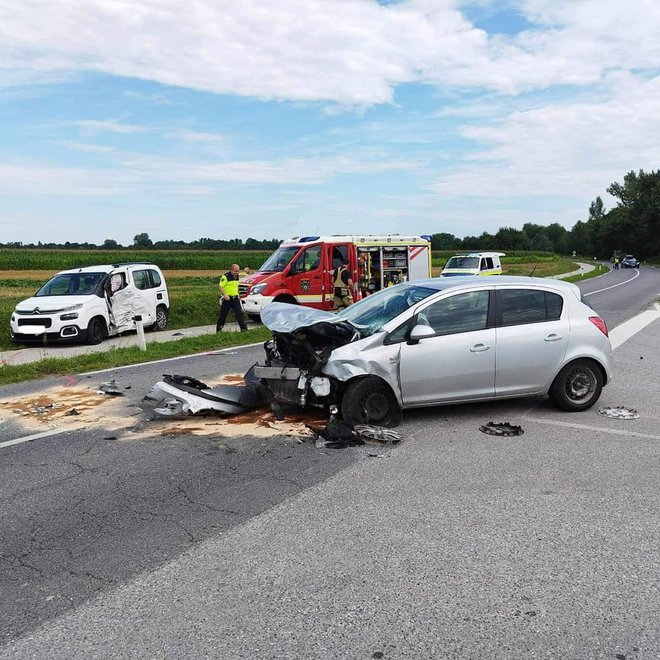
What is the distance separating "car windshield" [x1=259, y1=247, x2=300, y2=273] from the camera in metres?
19.2

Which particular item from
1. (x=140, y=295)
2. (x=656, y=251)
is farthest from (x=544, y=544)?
(x=656, y=251)

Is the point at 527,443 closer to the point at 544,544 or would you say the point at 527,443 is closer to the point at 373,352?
the point at 373,352

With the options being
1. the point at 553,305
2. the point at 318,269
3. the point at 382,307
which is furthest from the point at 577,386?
the point at 318,269

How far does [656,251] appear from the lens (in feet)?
353

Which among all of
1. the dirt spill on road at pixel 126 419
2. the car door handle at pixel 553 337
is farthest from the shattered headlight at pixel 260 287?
the car door handle at pixel 553 337

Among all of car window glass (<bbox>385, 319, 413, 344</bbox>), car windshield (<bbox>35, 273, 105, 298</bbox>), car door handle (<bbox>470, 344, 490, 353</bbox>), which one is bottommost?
car door handle (<bbox>470, 344, 490, 353</bbox>)

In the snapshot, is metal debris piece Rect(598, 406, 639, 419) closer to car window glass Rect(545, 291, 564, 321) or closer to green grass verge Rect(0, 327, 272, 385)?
car window glass Rect(545, 291, 564, 321)

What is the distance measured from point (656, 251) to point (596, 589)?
383 ft

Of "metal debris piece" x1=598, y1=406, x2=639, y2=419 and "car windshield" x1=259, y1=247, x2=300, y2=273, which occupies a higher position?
"car windshield" x1=259, y1=247, x2=300, y2=273

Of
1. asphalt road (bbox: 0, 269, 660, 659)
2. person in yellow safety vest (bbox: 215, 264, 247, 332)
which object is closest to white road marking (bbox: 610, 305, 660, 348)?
asphalt road (bbox: 0, 269, 660, 659)

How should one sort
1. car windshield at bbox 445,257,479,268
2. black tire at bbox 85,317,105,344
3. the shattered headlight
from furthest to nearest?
car windshield at bbox 445,257,479,268 → the shattered headlight → black tire at bbox 85,317,105,344

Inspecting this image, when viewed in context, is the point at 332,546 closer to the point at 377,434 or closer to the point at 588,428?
the point at 377,434

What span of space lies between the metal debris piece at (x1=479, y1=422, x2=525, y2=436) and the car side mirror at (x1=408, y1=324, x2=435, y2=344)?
114cm

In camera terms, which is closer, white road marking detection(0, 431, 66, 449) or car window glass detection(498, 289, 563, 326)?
white road marking detection(0, 431, 66, 449)
